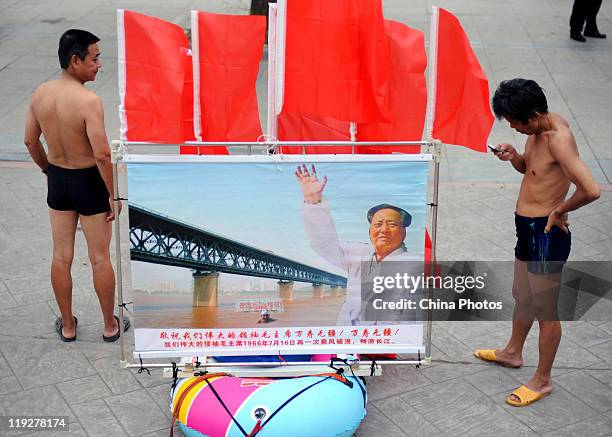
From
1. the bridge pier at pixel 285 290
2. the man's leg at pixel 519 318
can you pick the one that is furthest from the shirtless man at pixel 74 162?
the man's leg at pixel 519 318

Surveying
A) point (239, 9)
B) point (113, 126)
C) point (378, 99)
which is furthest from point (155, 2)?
point (378, 99)

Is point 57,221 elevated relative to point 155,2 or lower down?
lower down

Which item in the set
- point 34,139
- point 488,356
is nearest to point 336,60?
point 34,139

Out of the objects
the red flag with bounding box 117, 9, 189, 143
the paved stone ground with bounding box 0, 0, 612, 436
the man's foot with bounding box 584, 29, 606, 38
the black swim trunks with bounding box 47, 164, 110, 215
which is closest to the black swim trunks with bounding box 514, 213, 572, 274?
the paved stone ground with bounding box 0, 0, 612, 436

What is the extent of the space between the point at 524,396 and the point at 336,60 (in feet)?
6.63

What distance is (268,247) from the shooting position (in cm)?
399

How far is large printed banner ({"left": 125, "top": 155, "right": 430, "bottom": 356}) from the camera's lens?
390cm

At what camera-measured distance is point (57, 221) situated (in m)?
4.71

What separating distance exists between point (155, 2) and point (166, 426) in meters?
10.4

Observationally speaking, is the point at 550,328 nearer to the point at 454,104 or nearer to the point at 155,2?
the point at 454,104

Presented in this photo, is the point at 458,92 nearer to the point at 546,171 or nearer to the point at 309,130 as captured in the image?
the point at 546,171

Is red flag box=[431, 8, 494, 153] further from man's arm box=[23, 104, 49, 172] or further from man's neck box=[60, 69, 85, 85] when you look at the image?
man's arm box=[23, 104, 49, 172]

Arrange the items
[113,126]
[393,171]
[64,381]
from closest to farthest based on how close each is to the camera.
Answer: [393,171] → [64,381] → [113,126]

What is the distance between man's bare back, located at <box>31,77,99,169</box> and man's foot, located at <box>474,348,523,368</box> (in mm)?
2477
